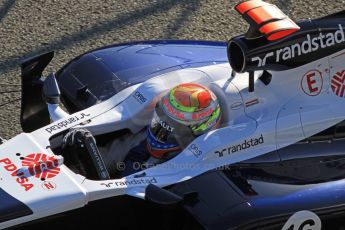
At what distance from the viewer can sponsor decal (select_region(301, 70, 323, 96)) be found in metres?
3.98

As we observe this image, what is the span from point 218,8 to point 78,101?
91.7 inches

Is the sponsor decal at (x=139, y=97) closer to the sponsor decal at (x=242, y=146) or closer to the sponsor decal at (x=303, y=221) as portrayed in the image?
the sponsor decal at (x=242, y=146)

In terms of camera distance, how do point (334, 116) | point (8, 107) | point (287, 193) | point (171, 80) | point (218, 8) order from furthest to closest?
1. point (218, 8)
2. point (8, 107)
3. point (171, 80)
4. point (334, 116)
5. point (287, 193)

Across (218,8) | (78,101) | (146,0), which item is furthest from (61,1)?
(78,101)

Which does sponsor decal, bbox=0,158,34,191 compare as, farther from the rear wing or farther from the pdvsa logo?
the rear wing

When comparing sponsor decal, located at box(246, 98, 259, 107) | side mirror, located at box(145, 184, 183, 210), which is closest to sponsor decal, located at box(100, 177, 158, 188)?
side mirror, located at box(145, 184, 183, 210)

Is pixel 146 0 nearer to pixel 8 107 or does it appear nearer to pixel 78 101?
pixel 8 107

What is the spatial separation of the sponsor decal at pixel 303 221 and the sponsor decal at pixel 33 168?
106 cm

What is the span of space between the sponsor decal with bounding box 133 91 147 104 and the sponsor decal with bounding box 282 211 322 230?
3.27 feet

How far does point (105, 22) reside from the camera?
630 centimetres

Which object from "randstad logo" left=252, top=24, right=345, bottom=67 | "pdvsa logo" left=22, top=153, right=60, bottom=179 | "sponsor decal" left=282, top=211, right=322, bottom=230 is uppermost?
"randstad logo" left=252, top=24, right=345, bottom=67

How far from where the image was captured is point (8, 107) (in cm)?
537

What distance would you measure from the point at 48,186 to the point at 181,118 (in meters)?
0.69

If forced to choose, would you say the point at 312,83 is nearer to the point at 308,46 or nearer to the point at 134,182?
the point at 308,46
